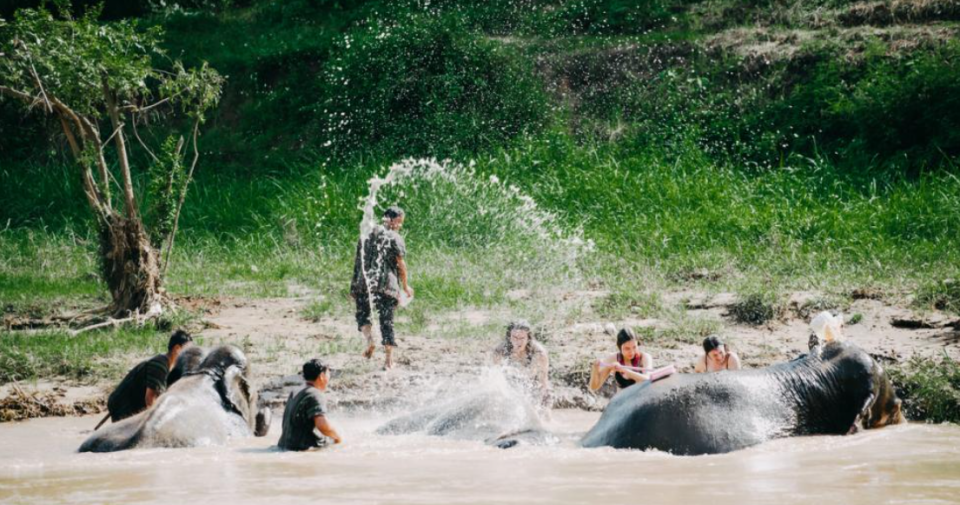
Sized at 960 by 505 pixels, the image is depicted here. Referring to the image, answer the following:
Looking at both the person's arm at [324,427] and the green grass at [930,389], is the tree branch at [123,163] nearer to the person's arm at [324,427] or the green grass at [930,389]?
the person's arm at [324,427]

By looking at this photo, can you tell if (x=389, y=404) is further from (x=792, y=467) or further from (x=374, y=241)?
(x=792, y=467)

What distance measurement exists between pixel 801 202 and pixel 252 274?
7.28 meters

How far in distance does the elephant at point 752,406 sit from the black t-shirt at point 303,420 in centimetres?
179

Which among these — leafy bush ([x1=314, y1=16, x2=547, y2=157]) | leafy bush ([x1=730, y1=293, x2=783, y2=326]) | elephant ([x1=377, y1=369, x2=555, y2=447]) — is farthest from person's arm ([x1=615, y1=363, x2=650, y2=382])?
leafy bush ([x1=314, y1=16, x2=547, y2=157])

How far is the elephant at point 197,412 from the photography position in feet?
26.1

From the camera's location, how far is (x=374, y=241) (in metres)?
10.8

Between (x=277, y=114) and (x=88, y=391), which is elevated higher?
(x=277, y=114)

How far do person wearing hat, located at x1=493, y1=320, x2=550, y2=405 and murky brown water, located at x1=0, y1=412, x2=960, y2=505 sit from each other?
40.8 inches

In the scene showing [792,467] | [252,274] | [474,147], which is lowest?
[792,467]

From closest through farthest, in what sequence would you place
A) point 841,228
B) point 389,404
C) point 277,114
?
point 389,404 < point 841,228 < point 277,114

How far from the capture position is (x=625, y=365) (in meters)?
8.91

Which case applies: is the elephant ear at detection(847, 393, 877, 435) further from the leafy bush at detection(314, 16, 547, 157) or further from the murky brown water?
the leafy bush at detection(314, 16, 547, 157)

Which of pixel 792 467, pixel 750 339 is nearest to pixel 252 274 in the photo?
pixel 750 339

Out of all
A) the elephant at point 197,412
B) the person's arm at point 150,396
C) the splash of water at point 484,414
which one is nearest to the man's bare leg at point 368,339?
the splash of water at point 484,414
